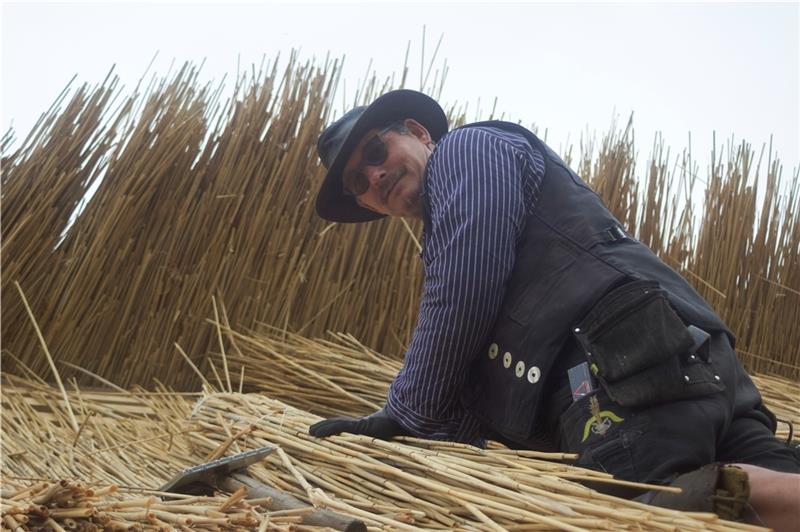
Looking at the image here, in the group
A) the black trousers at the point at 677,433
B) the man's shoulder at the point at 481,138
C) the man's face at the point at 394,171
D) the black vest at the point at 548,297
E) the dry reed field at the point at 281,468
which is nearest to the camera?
the dry reed field at the point at 281,468

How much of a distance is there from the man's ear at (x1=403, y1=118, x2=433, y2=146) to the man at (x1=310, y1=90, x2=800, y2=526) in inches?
7.1

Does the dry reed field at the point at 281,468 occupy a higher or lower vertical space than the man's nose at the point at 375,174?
lower

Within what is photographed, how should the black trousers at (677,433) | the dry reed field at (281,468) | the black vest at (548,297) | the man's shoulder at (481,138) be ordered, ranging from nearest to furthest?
the dry reed field at (281,468) < the black trousers at (677,433) < the black vest at (548,297) < the man's shoulder at (481,138)

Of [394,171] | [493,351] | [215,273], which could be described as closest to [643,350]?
[493,351]

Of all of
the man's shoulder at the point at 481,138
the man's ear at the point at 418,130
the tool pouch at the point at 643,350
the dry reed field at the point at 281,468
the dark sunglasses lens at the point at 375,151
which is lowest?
the dry reed field at the point at 281,468

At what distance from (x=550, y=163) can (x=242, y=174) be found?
142 centimetres

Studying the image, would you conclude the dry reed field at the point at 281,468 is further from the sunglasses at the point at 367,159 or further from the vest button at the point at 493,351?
the sunglasses at the point at 367,159

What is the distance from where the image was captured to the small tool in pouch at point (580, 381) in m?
1.29

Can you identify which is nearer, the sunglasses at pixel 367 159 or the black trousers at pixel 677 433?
the black trousers at pixel 677 433

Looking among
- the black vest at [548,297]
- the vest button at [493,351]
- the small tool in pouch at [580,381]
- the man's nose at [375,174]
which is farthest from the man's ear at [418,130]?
the small tool in pouch at [580,381]

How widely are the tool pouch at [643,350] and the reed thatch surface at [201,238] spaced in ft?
5.12

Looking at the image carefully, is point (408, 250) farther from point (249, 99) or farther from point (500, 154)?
point (500, 154)

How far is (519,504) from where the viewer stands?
1155 millimetres

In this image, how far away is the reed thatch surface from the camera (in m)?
2.53
